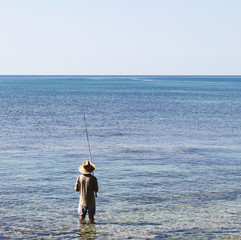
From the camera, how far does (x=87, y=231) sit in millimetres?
11102

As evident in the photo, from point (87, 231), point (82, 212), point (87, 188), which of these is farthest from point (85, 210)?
point (87, 188)

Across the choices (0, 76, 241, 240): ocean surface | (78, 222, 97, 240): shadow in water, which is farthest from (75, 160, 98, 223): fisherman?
(0, 76, 241, 240): ocean surface

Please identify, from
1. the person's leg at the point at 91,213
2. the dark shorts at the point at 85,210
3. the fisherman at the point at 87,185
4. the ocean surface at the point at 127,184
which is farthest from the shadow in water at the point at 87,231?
the fisherman at the point at 87,185

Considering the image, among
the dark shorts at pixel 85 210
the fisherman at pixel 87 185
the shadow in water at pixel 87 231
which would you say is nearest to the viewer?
the shadow in water at pixel 87 231

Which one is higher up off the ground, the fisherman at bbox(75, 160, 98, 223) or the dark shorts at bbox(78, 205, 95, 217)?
the fisherman at bbox(75, 160, 98, 223)

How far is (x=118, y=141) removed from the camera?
27.4 metres

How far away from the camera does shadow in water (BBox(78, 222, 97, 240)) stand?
35.0ft

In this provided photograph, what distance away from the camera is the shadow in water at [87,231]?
10.7 meters

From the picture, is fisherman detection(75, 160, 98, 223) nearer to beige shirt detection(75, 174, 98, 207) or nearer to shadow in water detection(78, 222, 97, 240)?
beige shirt detection(75, 174, 98, 207)

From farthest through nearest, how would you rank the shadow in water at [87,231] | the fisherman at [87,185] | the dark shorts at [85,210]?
the dark shorts at [85,210]
the fisherman at [87,185]
the shadow in water at [87,231]

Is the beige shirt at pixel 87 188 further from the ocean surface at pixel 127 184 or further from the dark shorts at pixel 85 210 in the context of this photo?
the ocean surface at pixel 127 184

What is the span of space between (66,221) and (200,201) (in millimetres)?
4538

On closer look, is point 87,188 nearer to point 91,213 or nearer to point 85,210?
point 85,210

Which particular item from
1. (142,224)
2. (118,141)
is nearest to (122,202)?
(142,224)
